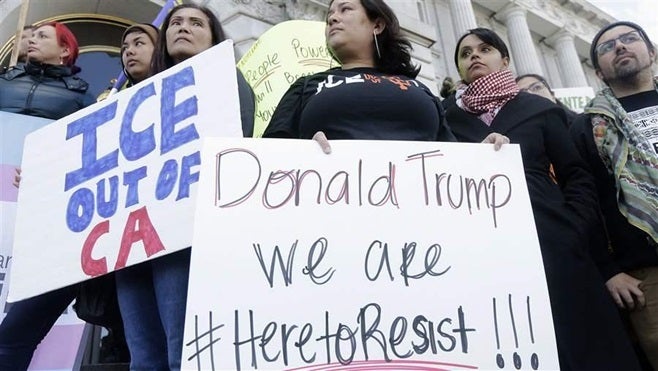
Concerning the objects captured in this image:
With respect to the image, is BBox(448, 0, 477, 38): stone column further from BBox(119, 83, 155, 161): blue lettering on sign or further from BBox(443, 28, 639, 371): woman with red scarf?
BBox(119, 83, 155, 161): blue lettering on sign

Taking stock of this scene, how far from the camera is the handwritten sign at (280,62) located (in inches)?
128

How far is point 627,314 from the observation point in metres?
2.02

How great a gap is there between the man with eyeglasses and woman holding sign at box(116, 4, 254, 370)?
1372 millimetres

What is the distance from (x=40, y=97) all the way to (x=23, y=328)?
1135mm

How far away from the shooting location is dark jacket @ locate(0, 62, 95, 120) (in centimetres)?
255

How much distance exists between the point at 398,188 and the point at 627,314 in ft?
A: 3.86

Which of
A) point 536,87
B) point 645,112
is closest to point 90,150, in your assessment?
point 645,112

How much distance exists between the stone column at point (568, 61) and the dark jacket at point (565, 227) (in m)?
17.7

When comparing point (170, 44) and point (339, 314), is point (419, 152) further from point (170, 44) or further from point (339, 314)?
point (170, 44)

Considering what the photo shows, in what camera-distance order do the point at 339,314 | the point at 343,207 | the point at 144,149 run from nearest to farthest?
1. the point at 339,314
2. the point at 343,207
3. the point at 144,149

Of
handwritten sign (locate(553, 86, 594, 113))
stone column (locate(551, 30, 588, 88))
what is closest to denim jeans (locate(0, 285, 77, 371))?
handwritten sign (locate(553, 86, 594, 113))

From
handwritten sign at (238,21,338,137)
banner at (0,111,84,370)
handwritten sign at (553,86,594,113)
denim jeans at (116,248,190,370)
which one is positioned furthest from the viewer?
handwritten sign at (553,86,594,113)

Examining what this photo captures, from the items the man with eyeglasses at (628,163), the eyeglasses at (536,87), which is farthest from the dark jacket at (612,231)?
the eyeglasses at (536,87)

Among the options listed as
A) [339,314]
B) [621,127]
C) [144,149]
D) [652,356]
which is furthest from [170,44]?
[652,356]
